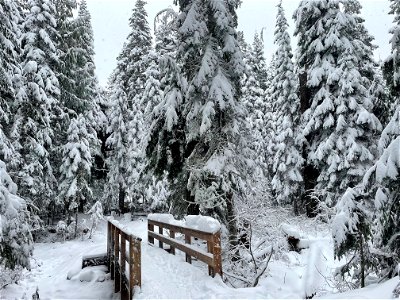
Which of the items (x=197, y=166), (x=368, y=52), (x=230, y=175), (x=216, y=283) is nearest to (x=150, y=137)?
(x=197, y=166)

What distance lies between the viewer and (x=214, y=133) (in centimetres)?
1229

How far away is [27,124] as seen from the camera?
18.0 meters

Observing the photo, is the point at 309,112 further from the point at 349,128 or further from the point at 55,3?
the point at 55,3

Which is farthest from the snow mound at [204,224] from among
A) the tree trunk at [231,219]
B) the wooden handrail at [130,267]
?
the tree trunk at [231,219]

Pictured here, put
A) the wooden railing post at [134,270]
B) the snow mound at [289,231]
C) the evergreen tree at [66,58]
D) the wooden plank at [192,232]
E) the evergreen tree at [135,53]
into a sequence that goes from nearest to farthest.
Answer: the wooden railing post at [134,270], the wooden plank at [192,232], the snow mound at [289,231], the evergreen tree at [66,58], the evergreen tree at [135,53]

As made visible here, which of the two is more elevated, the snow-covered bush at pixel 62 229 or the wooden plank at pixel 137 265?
the wooden plank at pixel 137 265

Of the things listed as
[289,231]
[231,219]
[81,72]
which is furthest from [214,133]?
[81,72]

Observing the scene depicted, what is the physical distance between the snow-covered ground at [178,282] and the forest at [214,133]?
56 cm

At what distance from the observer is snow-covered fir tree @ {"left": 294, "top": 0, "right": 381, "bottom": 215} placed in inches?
658

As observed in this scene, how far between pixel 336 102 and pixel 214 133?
8.15m

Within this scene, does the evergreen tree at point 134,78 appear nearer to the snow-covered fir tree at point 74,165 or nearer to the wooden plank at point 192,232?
the snow-covered fir tree at point 74,165

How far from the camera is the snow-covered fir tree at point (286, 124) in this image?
24.8 metres

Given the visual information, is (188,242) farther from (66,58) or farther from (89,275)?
(66,58)

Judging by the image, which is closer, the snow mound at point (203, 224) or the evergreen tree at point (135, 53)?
the snow mound at point (203, 224)
